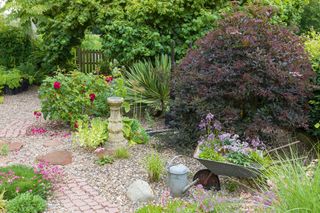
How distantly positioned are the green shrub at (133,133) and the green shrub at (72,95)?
0.91 metres

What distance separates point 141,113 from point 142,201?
3.68 meters

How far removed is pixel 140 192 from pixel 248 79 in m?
2.02

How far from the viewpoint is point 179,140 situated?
21.4ft

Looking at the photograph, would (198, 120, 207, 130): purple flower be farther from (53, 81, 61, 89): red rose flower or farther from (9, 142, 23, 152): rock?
(9, 142, 23, 152): rock

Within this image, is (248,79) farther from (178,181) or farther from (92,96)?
(92,96)

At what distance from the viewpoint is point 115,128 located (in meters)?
6.56

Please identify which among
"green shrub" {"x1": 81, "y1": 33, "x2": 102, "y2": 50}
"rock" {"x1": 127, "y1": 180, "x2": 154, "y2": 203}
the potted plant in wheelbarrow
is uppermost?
"green shrub" {"x1": 81, "y1": 33, "x2": 102, "y2": 50}

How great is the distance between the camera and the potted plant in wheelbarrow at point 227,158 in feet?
16.1

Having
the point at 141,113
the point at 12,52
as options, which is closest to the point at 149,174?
the point at 141,113

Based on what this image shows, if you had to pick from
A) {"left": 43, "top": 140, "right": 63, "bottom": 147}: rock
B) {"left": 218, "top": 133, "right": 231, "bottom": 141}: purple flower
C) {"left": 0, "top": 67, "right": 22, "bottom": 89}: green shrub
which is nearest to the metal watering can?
{"left": 218, "top": 133, "right": 231, "bottom": 141}: purple flower

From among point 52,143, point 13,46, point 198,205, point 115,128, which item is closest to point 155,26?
point 115,128

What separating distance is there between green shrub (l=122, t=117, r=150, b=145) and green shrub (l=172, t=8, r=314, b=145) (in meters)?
0.85

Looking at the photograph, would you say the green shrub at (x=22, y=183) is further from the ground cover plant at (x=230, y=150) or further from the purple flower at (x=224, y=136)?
the purple flower at (x=224, y=136)

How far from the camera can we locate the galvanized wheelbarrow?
4839mm
